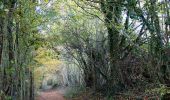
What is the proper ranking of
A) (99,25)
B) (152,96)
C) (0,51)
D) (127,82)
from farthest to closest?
1. (99,25)
2. (127,82)
3. (152,96)
4. (0,51)

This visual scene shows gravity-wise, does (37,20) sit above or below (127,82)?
above

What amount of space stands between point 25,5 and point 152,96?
4902mm

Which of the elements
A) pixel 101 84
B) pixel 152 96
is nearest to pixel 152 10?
pixel 152 96

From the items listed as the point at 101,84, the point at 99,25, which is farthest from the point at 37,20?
the point at 101,84

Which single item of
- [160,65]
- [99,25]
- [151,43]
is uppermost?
[99,25]

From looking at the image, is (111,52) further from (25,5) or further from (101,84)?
(25,5)

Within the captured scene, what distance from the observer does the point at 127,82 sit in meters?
14.8

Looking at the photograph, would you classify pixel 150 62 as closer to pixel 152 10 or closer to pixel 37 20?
pixel 152 10

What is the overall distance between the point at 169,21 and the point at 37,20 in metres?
5.00

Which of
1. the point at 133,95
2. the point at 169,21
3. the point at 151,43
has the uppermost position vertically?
the point at 169,21

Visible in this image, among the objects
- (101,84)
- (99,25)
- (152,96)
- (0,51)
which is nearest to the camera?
(0,51)

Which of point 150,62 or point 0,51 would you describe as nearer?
point 0,51

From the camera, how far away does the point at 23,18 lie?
9.84m

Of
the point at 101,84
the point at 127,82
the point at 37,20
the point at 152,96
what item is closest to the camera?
the point at 152,96
